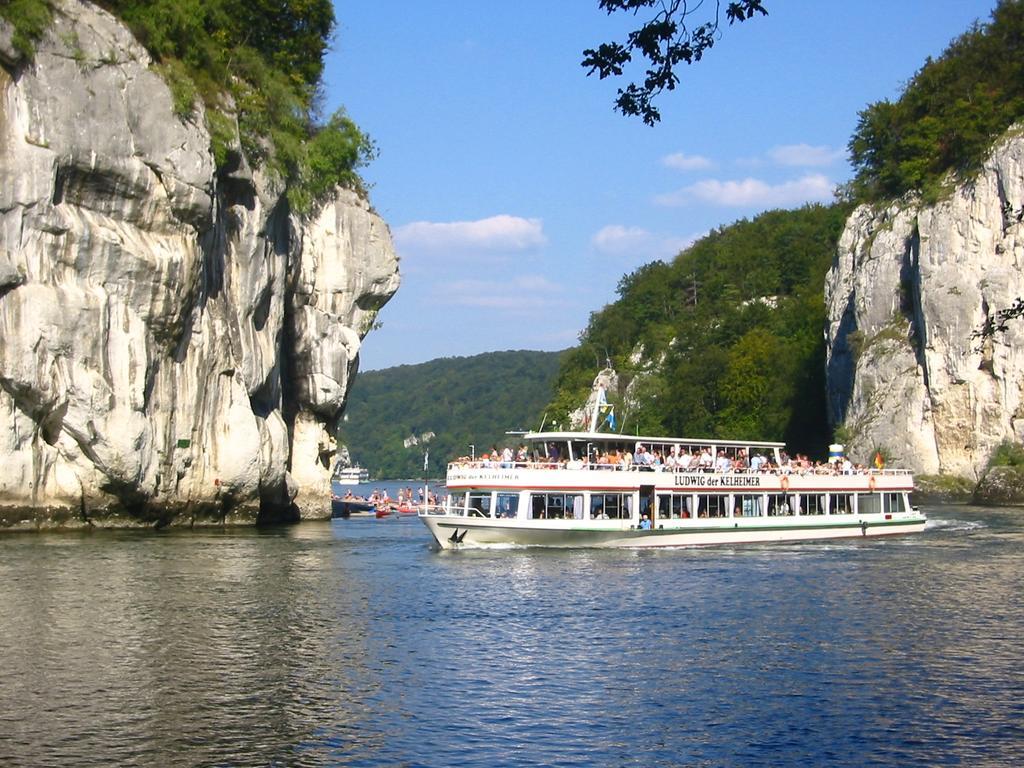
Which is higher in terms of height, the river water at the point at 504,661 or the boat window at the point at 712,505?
the boat window at the point at 712,505

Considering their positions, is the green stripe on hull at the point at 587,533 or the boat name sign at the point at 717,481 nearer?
the green stripe on hull at the point at 587,533

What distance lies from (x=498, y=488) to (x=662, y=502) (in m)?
6.79

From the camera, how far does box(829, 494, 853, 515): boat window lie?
5258 cm

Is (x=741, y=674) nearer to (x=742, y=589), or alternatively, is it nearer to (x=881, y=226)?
(x=742, y=589)

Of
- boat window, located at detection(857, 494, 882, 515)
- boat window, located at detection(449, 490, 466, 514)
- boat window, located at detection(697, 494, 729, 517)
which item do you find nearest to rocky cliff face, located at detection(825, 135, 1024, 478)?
boat window, located at detection(857, 494, 882, 515)

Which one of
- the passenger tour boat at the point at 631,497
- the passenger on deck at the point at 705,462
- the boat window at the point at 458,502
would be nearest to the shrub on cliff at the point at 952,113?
the passenger tour boat at the point at 631,497

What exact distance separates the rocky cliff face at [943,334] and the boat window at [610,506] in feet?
131

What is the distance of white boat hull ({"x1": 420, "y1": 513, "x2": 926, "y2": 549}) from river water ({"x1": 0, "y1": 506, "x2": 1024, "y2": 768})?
7.53 ft

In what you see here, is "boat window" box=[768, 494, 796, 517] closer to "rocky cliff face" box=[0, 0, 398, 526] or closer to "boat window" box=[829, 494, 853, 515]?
"boat window" box=[829, 494, 853, 515]

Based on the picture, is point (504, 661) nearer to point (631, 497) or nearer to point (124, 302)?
point (631, 497)


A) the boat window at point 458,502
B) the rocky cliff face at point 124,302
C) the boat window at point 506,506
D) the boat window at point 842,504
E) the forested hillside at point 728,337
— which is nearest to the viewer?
the boat window at point 506,506

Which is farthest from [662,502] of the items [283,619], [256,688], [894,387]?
[894,387]

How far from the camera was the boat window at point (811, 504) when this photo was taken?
167 ft

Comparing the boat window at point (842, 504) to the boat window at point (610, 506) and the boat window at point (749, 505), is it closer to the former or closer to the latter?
the boat window at point (749, 505)
